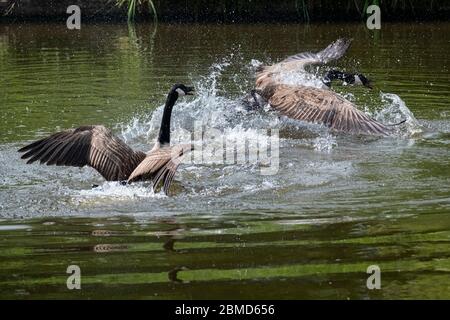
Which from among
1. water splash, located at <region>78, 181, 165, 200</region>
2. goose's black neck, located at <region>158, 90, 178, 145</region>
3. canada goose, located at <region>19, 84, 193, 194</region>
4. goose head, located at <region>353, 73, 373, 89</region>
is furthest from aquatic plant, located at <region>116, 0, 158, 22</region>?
water splash, located at <region>78, 181, 165, 200</region>

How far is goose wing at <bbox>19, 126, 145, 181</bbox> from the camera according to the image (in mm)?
7801

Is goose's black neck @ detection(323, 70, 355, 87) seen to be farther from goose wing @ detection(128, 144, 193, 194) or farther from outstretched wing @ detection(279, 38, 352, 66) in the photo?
goose wing @ detection(128, 144, 193, 194)

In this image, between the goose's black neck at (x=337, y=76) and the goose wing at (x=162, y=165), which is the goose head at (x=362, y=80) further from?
the goose wing at (x=162, y=165)

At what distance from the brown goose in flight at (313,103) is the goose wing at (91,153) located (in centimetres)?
254

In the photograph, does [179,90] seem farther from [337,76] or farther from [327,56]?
[327,56]

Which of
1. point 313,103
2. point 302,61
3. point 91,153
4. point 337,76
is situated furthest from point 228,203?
point 302,61

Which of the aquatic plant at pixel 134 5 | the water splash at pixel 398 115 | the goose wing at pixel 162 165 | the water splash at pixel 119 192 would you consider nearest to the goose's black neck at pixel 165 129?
the goose wing at pixel 162 165

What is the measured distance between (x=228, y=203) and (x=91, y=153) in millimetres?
1453

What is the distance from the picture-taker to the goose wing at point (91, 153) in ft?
25.6

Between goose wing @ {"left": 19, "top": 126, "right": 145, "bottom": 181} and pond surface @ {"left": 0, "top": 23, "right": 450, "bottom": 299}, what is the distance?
0.23 metres

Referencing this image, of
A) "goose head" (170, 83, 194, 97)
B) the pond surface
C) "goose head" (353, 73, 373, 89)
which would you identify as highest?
"goose head" (170, 83, 194, 97)

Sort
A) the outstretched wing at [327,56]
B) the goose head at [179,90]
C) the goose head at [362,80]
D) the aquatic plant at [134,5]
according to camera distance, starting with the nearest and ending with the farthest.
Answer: the goose head at [179,90] < the goose head at [362,80] < the outstretched wing at [327,56] < the aquatic plant at [134,5]
